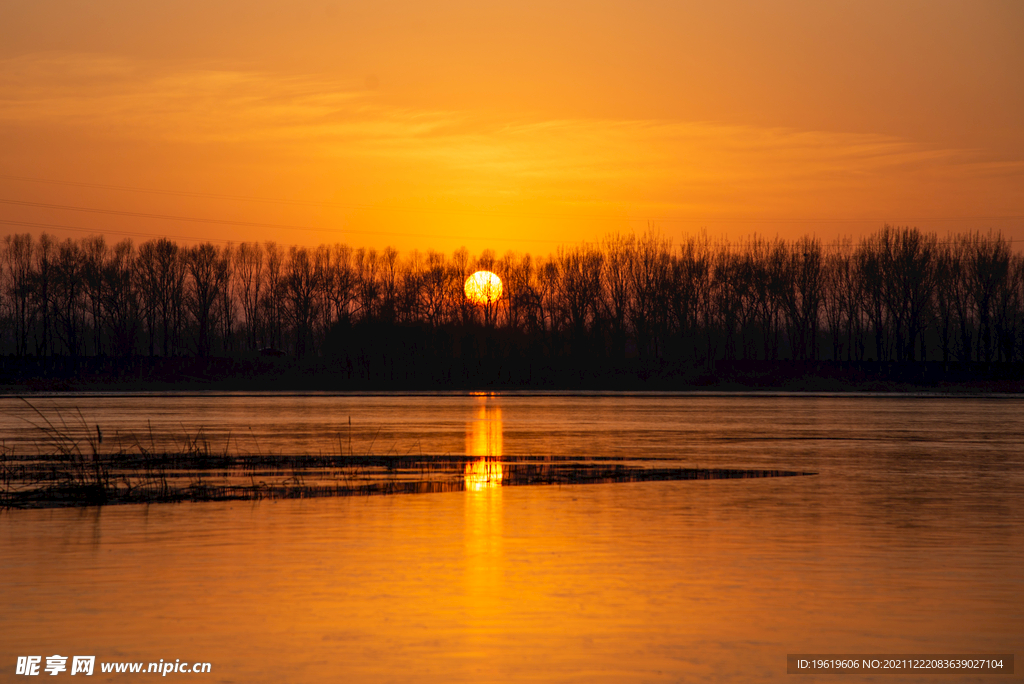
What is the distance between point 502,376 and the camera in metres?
111

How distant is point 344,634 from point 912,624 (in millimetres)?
5369

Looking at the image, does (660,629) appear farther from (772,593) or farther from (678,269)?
(678,269)

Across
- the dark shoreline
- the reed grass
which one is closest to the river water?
the reed grass

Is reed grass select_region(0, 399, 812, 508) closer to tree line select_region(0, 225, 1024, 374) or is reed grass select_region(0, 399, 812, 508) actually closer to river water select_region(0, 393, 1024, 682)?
river water select_region(0, 393, 1024, 682)

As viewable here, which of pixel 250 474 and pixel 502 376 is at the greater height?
pixel 502 376

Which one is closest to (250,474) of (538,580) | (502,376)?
(538,580)

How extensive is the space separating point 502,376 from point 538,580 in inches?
3889

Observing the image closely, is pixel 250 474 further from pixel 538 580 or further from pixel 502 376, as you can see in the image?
pixel 502 376

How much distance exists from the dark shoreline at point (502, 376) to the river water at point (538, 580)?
78.0 m

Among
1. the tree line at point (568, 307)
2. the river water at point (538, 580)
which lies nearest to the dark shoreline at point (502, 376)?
the tree line at point (568, 307)

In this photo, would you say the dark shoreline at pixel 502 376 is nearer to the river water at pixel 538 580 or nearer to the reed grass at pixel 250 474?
the reed grass at pixel 250 474

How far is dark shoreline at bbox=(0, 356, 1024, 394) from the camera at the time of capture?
10044 centimetres

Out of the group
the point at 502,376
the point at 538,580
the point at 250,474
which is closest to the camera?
the point at 538,580

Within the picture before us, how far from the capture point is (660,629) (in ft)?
32.4
